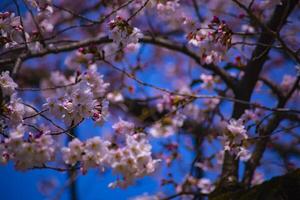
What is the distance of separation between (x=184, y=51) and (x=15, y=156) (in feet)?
7.35

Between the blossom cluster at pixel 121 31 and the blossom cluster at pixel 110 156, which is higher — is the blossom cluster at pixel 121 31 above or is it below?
above

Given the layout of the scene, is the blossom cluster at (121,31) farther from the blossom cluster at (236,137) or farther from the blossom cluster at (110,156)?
the blossom cluster at (236,137)

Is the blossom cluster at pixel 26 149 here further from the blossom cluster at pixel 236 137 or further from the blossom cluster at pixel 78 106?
the blossom cluster at pixel 236 137

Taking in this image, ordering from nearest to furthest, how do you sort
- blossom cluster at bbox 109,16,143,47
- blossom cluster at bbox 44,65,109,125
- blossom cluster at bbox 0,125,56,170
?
blossom cluster at bbox 0,125,56,170 → blossom cluster at bbox 44,65,109,125 → blossom cluster at bbox 109,16,143,47

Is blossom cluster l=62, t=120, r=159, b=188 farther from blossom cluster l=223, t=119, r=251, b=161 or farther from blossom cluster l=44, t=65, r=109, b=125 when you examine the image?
blossom cluster l=223, t=119, r=251, b=161

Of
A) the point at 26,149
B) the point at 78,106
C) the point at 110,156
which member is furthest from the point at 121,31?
the point at 26,149

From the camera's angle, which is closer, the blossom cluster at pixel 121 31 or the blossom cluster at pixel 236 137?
the blossom cluster at pixel 121 31

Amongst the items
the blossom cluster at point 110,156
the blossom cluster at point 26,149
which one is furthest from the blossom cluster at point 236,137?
the blossom cluster at point 26,149

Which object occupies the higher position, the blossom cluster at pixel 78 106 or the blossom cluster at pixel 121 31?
the blossom cluster at pixel 121 31

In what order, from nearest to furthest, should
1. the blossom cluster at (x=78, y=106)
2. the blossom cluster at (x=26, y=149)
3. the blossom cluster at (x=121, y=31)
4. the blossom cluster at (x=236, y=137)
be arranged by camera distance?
1. the blossom cluster at (x=26, y=149)
2. the blossom cluster at (x=78, y=106)
3. the blossom cluster at (x=121, y=31)
4. the blossom cluster at (x=236, y=137)

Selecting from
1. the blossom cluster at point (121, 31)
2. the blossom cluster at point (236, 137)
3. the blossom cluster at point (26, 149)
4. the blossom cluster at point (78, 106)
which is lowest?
the blossom cluster at point (26, 149)

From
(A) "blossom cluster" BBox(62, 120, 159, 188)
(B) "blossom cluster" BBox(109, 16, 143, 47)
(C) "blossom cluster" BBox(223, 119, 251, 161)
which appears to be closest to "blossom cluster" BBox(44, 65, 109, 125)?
(A) "blossom cluster" BBox(62, 120, 159, 188)

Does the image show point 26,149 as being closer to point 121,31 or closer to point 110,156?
point 110,156

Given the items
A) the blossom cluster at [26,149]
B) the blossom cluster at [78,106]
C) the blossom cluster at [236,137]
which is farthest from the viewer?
the blossom cluster at [236,137]
